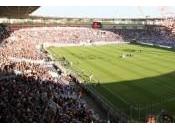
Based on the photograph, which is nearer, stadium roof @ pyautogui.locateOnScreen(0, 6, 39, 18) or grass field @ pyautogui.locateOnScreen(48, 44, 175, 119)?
grass field @ pyautogui.locateOnScreen(48, 44, 175, 119)

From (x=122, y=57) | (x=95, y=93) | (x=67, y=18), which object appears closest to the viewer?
(x=95, y=93)

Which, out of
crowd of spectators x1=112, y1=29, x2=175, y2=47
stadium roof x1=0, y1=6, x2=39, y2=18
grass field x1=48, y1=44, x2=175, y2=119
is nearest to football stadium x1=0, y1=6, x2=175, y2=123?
grass field x1=48, y1=44, x2=175, y2=119

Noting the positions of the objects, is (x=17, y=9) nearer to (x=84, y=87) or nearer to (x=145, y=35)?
(x=84, y=87)

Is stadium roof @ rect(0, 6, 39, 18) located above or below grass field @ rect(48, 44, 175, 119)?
above

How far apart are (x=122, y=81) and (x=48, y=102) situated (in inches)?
655

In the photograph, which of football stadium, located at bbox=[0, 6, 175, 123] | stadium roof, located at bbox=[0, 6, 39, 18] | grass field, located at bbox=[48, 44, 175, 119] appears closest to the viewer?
football stadium, located at bbox=[0, 6, 175, 123]

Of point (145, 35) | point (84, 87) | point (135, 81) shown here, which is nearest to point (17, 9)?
point (135, 81)

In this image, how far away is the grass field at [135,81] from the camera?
79.2ft

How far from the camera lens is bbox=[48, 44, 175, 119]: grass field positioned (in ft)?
79.2

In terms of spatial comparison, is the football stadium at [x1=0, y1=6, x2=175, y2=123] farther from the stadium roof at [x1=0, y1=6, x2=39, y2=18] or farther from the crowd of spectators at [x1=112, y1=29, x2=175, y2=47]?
the crowd of spectators at [x1=112, y1=29, x2=175, y2=47]

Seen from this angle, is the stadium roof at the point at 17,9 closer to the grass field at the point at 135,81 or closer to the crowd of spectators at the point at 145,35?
the grass field at the point at 135,81

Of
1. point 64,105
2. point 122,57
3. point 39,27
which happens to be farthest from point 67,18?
point 64,105

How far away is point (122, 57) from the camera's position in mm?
50219
